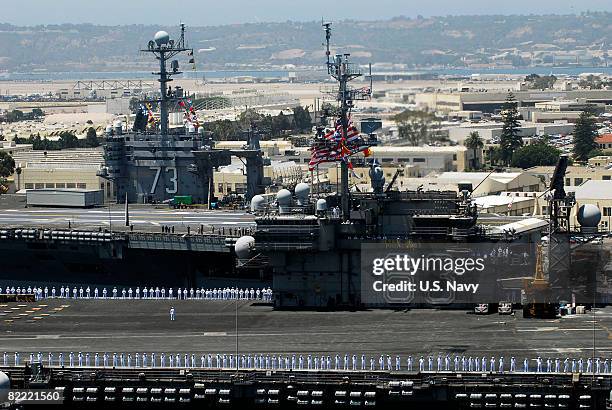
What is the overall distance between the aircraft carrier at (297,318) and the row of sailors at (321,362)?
0.10 meters

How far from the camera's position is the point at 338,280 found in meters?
61.6

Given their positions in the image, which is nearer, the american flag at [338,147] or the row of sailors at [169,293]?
the american flag at [338,147]

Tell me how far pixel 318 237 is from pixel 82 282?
679 inches

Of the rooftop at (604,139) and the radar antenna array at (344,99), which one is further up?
the radar antenna array at (344,99)

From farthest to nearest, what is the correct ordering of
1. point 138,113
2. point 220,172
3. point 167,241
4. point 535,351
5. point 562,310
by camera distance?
point 220,172, point 138,113, point 167,241, point 562,310, point 535,351

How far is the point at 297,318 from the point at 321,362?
30.0 ft

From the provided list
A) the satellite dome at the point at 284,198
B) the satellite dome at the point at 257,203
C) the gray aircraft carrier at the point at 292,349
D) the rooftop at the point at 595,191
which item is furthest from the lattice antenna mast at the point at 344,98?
the rooftop at the point at 595,191

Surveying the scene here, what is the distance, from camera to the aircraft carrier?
48000mm

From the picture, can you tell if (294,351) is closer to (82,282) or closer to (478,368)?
(478,368)

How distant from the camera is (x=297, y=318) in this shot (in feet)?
196

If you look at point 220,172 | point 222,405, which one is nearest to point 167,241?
point 222,405

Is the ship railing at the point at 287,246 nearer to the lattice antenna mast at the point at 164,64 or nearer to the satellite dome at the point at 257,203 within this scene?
the satellite dome at the point at 257,203

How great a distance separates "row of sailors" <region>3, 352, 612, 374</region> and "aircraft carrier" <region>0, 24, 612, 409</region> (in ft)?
0.32

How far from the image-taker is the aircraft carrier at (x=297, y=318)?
4800 cm
